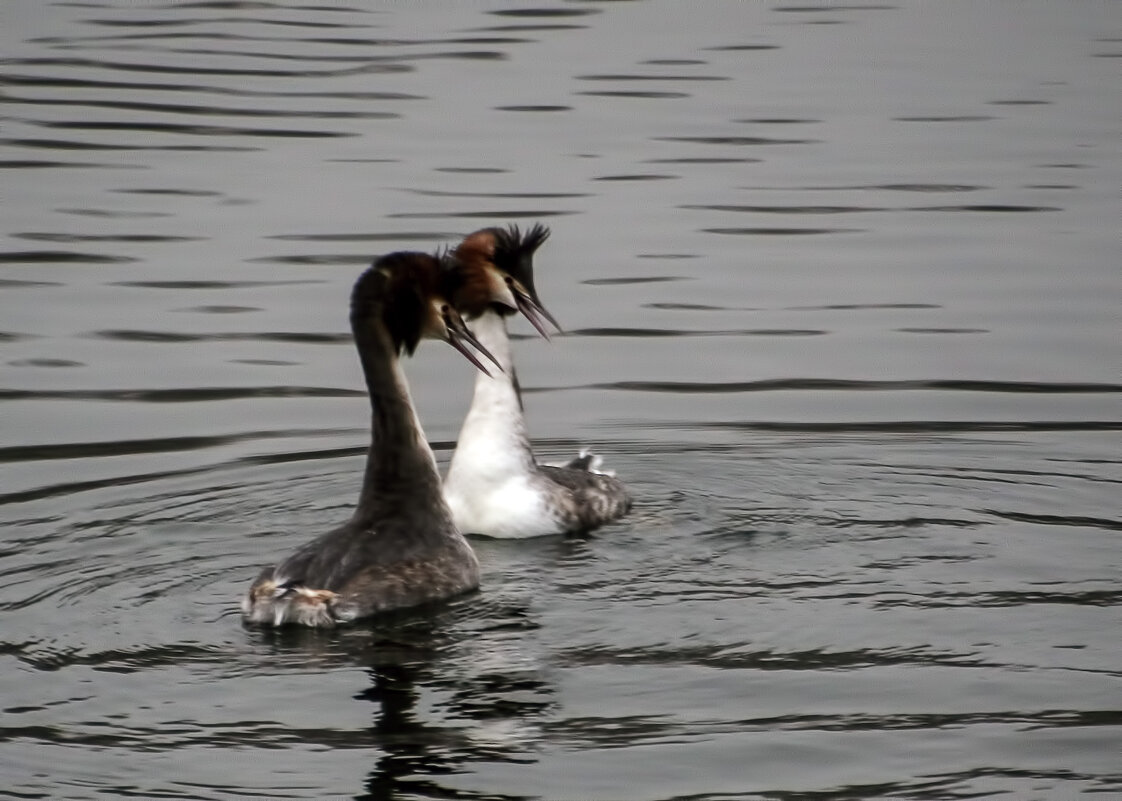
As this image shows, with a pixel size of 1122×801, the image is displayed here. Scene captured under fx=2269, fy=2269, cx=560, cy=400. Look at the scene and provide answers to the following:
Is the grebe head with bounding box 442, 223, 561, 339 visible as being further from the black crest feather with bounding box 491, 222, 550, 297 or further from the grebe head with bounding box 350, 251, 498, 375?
the grebe head with bounding box 350, 251, 498, 375

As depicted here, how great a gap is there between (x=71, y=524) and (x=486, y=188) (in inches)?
369

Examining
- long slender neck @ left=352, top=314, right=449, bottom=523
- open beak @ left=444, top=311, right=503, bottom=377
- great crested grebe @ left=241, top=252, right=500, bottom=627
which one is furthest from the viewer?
open beak @ left=444, top=311, right=503, bottom=377

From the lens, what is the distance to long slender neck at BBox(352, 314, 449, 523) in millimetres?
10102

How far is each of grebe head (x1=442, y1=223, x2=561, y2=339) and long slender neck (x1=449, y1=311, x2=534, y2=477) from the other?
0.55ft

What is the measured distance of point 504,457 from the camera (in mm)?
11516

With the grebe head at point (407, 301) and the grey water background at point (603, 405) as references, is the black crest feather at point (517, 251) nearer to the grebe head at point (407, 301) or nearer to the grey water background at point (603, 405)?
the grebe head at point (407, 301)

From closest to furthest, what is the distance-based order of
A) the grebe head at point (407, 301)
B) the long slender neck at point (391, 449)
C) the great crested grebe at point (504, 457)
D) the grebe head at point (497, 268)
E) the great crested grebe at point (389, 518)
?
the great crested grebe at point (389, 518)
the long slender neck at point (391, 449)
the grebe head at point (407, 301)
the great crested grebe at point (504, 457)
the grebe head at point (497, 268)

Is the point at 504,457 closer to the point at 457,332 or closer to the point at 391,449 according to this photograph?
the point at 457,332

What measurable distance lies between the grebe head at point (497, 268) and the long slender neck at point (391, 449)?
1628 millimetres

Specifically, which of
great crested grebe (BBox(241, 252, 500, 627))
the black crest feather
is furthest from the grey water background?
the black crest feather

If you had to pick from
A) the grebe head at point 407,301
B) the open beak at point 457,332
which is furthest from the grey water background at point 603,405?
the grebe head at point 407,301

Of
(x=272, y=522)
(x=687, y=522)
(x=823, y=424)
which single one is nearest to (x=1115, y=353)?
(x=823, y=424)

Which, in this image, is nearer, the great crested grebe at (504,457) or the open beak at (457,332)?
the open beak at (457,332)

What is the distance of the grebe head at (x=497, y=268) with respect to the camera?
465 inches
